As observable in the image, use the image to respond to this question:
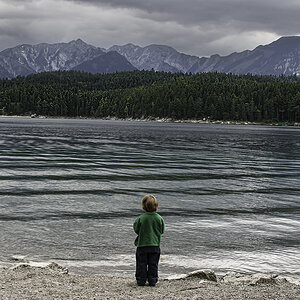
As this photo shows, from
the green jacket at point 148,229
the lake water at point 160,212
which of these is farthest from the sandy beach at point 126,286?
the lake water at point 160,212

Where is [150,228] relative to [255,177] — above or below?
above

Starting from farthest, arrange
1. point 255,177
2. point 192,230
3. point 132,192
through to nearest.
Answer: point 255,177, point 132,192, point 192,230

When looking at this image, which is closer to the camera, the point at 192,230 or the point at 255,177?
the point at 192,230

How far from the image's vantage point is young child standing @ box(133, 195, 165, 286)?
36.0 ft

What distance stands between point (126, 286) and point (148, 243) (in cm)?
127

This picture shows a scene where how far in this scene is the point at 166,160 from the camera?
46094 mm

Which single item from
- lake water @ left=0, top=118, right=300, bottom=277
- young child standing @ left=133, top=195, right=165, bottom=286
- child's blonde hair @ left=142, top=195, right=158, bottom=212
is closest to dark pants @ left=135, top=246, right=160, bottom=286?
young child standing @ left=133, top=195, right=165, bottom=286

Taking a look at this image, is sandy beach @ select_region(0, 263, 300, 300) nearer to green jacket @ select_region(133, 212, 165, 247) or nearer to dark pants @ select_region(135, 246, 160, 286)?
dark pants @ select_region(135, 246, 160, 286)

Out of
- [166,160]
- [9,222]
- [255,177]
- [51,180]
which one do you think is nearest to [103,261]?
[9,222]

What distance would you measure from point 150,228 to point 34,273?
12.1ft

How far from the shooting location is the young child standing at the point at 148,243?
10961 millimetres

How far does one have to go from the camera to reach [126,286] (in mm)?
10719

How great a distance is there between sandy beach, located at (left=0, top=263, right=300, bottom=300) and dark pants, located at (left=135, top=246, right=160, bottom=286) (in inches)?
9.3

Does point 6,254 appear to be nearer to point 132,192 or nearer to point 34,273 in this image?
point 34,273
